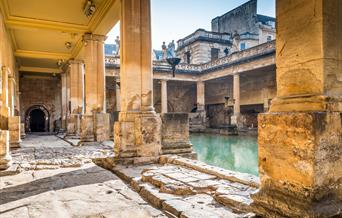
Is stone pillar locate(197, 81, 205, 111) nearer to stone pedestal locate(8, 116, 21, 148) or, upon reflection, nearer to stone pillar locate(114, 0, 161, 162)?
stone pedestal locate(8, 116, 21, 148)

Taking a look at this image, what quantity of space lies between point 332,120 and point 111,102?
23012 millimetres

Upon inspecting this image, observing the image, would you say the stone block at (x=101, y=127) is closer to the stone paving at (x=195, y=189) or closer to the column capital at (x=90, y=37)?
the column capital at (x=90, y=37)

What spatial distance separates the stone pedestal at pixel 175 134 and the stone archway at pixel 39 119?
16100mm

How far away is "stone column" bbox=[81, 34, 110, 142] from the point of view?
352 inches

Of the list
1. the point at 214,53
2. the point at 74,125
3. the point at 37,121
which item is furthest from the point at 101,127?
the point at 214,53

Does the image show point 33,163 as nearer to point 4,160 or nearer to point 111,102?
point 4,160

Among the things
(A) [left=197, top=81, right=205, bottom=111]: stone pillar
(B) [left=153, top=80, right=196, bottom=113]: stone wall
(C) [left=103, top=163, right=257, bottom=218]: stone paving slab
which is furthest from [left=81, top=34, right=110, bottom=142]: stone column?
(B) [left=153, top=80, right=196, bottom=113]: stone wall

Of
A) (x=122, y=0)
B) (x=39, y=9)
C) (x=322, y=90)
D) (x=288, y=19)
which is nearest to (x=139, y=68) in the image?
(x=122, y=0)

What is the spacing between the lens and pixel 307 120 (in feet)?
6.33

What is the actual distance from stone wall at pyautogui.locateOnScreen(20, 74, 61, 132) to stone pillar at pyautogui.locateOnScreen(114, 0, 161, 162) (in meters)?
15.3

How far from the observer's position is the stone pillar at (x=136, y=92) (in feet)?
16.8

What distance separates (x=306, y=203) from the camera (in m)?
1.91

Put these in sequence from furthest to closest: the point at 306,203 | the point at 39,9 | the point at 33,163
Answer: the point at 39,9
the point at 33,163
the point at 306,203

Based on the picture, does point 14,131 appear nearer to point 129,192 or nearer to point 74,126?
point 74,126
